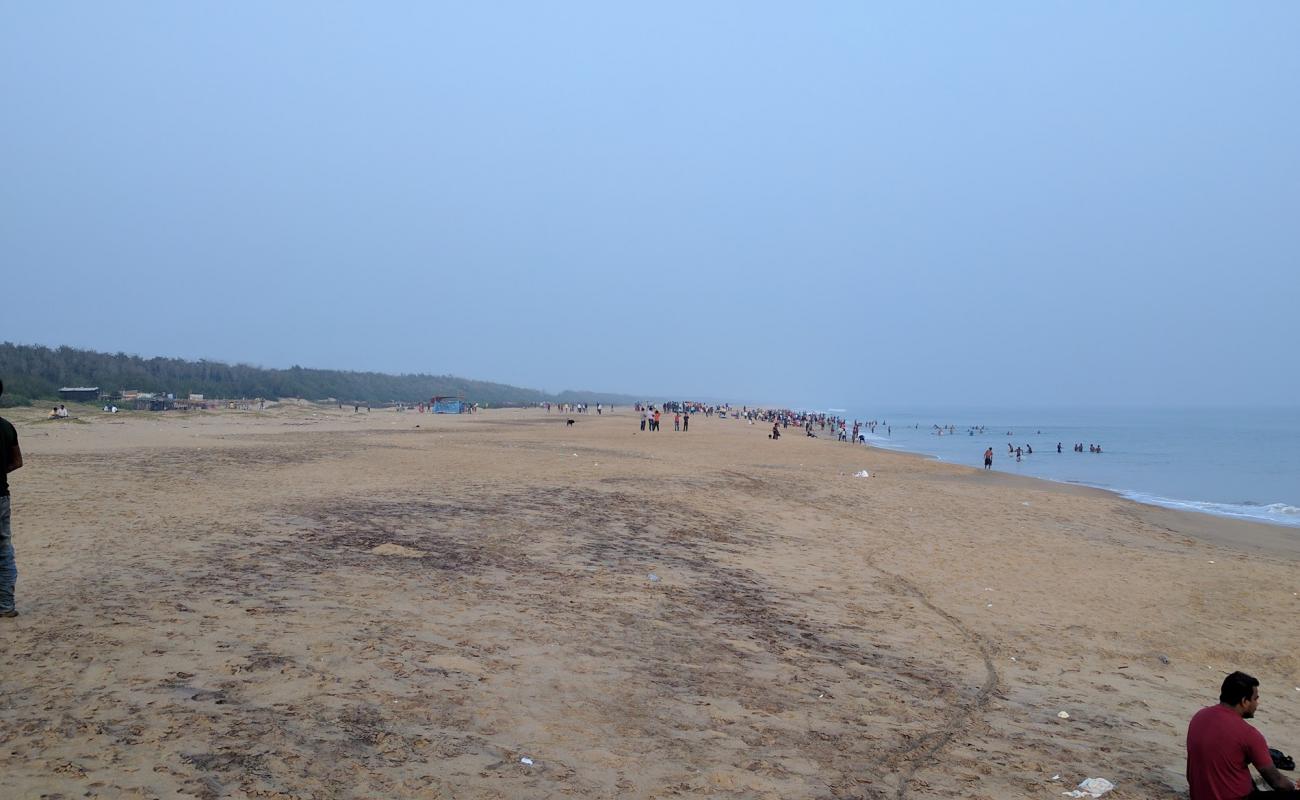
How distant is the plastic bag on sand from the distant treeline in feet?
123

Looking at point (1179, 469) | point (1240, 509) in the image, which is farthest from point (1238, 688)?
point (1179, 469)

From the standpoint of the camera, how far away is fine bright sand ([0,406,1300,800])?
4.81m

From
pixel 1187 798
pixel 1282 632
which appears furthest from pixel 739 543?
pixel 1187 798

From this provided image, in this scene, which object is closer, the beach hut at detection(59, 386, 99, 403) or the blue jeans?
the blue jeans

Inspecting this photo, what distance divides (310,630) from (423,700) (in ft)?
6.04

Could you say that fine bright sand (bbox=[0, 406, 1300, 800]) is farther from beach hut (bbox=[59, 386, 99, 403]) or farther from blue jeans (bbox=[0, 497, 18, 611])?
beach hut (bbox=[59, 386, 99, 403])

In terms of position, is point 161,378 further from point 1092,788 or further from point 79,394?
point 1092,788

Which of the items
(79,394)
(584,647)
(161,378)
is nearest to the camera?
(584,647)

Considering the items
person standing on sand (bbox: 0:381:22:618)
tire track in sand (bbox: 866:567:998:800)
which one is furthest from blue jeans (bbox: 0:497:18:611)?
tire track in sand (bbox: 866:567:998:800)

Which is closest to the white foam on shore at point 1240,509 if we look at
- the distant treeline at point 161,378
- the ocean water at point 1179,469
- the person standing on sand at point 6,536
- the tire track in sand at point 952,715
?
the ocean water at point 1179,469

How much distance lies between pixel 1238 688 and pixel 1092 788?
1.12 meters

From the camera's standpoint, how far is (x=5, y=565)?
6566 millimetres

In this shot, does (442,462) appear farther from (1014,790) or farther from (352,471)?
(1014,790)

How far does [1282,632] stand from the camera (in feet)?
33.6
